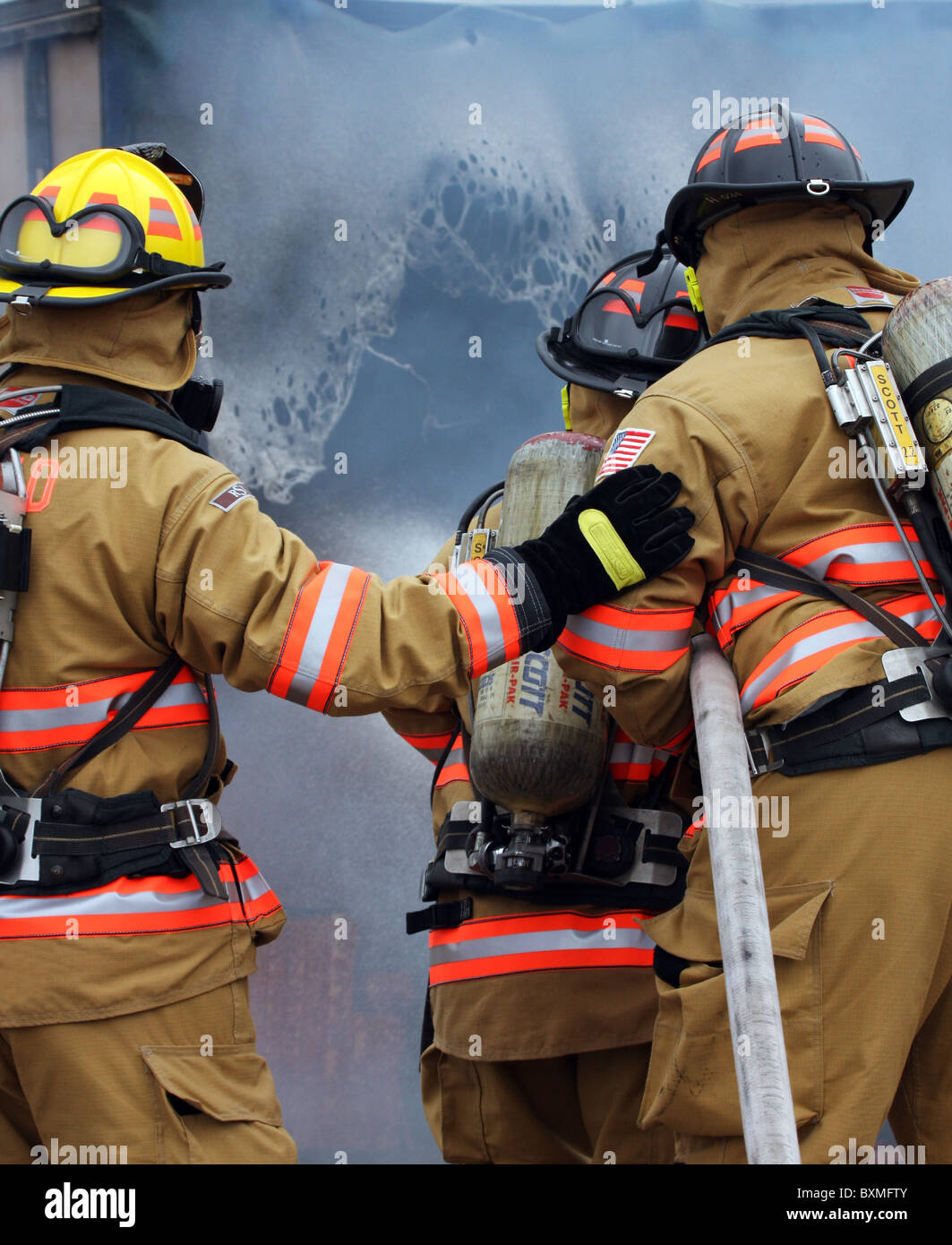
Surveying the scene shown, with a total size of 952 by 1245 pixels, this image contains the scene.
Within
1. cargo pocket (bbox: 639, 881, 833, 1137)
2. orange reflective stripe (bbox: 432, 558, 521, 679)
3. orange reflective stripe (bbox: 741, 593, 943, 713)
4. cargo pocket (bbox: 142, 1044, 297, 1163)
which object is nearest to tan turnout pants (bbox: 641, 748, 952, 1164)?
cargo pocket (bbox: 639, 881, 833, 1137)

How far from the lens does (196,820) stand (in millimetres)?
2688

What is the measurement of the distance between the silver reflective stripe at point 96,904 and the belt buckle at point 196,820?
0.10 meters

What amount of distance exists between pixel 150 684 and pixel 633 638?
96 cm

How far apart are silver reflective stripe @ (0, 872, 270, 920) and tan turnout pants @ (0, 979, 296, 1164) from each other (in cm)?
19

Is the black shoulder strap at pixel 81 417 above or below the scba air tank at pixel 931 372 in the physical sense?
above

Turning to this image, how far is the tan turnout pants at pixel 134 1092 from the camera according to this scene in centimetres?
248

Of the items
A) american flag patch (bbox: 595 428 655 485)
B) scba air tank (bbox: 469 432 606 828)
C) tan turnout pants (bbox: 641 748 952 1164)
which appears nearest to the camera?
tan turnout pants (bbox: 641 748 952 1164)

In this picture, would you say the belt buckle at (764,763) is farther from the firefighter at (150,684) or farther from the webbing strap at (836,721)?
the firefighter at (150,684)

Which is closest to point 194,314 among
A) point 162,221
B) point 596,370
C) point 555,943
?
point 162,221

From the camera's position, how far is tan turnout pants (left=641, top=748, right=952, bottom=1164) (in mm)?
2301

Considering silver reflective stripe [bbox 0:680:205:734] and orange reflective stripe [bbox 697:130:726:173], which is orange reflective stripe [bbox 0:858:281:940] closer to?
silver reflective stripe [bbox 0:680:205:734]

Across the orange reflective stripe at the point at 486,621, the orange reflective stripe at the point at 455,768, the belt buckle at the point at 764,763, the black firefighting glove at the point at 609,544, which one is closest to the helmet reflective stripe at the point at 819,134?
the black firefighting glove at the point at 609,544

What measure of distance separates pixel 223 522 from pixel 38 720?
52 cm

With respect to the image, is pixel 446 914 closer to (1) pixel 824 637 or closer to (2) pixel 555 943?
(2) pixel 555 943
